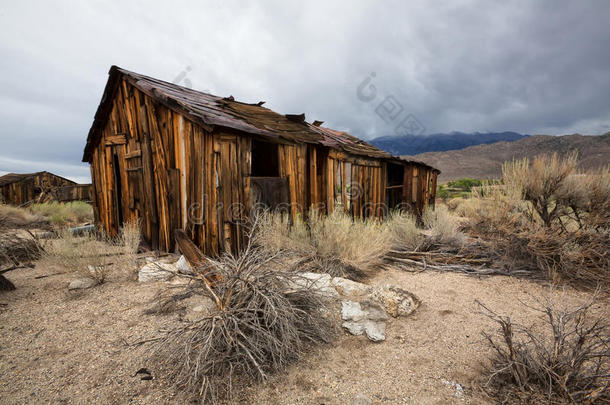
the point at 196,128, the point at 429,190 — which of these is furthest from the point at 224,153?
the point at 429,190

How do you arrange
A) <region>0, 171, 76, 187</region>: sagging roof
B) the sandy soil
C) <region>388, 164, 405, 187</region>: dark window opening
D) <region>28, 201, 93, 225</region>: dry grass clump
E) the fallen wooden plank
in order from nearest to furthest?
the sandy soil
the fallen wooden plank
<region>388, 164, 405, 187</region>: dark window opening
<region>28, 201, 93, 225</region>: dry grass clump
<region>0, 171, 76, 187</region>: sagging roof

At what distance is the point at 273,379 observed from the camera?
7.16ft

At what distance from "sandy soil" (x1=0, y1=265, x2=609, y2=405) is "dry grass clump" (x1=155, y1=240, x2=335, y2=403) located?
137 mm

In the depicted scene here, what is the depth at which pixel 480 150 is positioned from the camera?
176 ft

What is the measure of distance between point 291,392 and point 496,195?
5.14 metres

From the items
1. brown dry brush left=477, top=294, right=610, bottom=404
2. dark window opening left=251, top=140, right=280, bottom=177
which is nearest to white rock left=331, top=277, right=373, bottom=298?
brown dry brush left=477, top=294, right=610, bottom=404

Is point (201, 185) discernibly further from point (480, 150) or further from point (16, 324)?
point (480, 150)

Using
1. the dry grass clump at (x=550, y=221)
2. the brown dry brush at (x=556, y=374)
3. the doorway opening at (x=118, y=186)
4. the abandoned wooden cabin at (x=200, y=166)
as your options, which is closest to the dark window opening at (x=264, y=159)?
the abandoned wooden cabin at (x=200, y=166)

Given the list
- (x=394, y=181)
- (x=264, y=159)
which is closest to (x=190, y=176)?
(x=264, y=159)

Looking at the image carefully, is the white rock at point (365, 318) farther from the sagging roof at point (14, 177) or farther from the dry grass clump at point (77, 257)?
the sagging roof at point (14, 177)

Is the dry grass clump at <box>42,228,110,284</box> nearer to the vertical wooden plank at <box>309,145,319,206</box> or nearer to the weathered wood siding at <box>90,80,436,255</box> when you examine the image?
the weathered wood siding at <box>90,80,436,255</box>

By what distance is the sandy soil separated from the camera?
6.79 ft

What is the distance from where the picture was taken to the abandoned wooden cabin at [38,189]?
14.1 metres

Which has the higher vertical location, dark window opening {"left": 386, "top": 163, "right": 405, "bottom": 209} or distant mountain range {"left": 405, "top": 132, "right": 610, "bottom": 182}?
distant mountain range {"left": 405, "top": 132, "right": 610, "bottom": 182}
